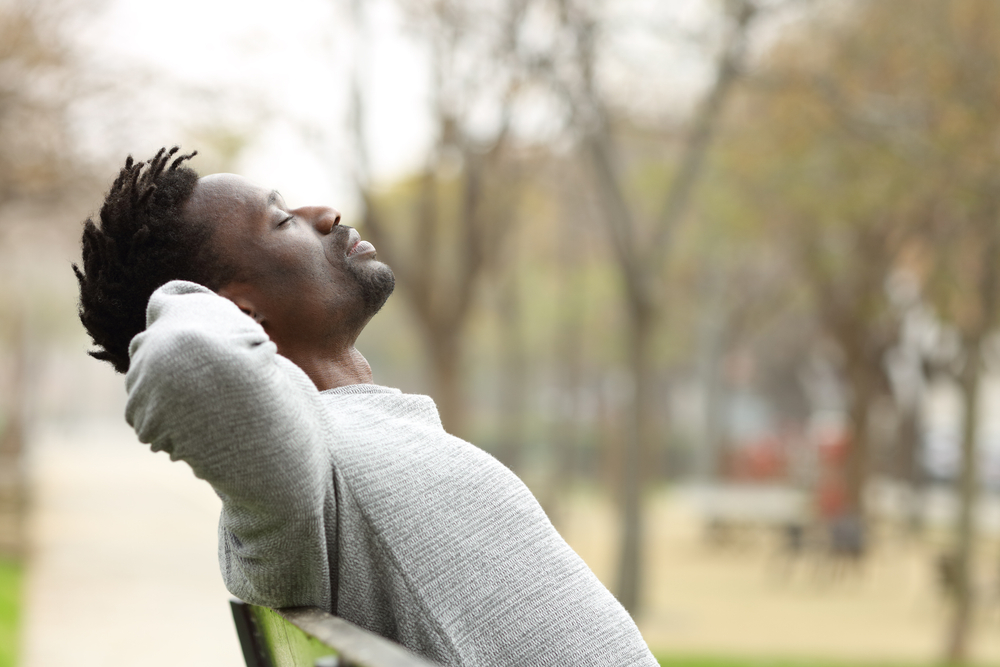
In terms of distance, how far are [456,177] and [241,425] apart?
15.6 meters

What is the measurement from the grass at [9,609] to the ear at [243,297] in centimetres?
601

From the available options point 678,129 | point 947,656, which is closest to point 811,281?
point 678,129

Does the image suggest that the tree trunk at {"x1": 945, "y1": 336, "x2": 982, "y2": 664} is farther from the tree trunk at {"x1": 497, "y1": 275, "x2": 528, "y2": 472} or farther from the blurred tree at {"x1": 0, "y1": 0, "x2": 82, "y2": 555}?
the tree trunk at {"x1": 497, "y1": 275, "x2": 528, "y2": 472}

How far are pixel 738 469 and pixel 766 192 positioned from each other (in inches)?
624

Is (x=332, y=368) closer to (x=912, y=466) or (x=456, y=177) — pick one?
(x=456, y=177)

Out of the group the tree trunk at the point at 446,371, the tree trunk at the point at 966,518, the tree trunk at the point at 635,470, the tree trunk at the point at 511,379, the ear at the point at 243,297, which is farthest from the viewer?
the tree trunk at the point at 511,379

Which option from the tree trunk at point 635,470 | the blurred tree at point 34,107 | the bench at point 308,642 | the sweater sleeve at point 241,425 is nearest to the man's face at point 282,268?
the sweater sleeve at point 241,425

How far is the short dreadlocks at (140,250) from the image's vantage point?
1897 mm

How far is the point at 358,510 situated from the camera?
1661mm

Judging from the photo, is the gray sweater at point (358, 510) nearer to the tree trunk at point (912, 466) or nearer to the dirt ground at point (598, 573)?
the dirt ground at point (598, 573)

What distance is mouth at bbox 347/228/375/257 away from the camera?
6.53ft

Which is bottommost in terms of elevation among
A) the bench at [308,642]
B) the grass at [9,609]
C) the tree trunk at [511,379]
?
the bench at [308,642]

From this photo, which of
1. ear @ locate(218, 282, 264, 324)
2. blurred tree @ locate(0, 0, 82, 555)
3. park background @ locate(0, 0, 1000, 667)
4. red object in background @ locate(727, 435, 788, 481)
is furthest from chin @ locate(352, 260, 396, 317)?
red object in background @ locate(727, 435, 788, 481)

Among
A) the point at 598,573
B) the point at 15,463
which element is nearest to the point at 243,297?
the point at 598,573
